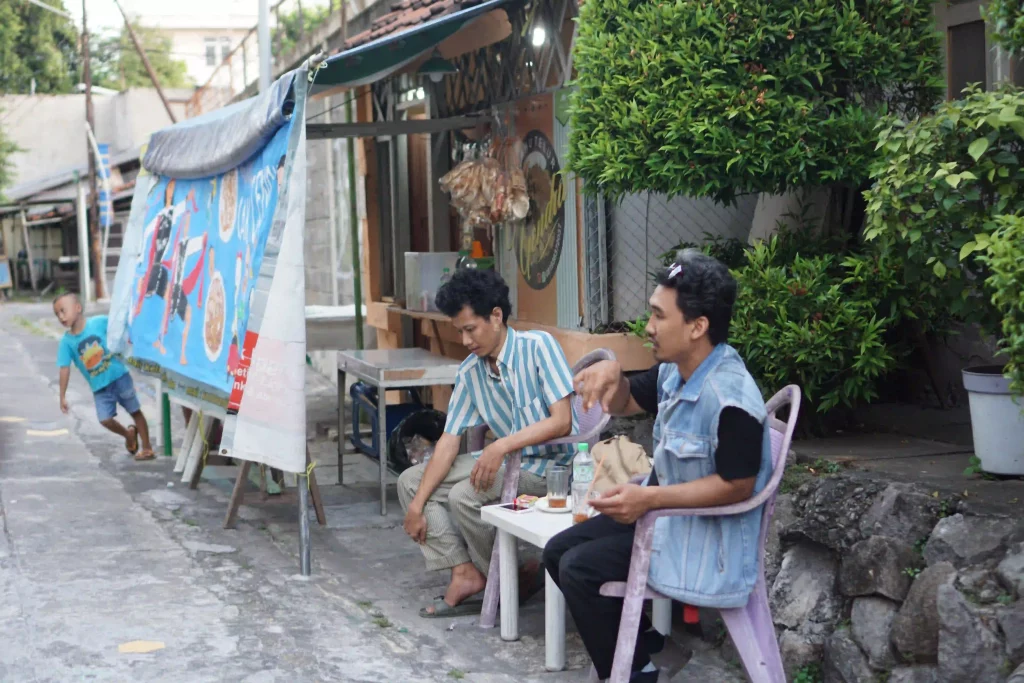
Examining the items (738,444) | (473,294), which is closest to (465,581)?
(473,294)

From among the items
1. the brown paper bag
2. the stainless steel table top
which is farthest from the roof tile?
the brown paper bag

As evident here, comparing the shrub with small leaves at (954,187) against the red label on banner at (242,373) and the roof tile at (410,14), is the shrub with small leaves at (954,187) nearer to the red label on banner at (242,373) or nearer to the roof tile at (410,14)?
the red label on banner at (242,373)

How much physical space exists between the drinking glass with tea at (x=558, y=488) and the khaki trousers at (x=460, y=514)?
0.27 m

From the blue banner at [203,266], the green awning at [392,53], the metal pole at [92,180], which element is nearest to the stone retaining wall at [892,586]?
the blue banner at [203,266]

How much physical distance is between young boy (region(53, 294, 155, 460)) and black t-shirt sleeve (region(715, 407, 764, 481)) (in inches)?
274

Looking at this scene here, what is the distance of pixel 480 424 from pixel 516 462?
48 cm

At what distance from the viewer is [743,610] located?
145 inches

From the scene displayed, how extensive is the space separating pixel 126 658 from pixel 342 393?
3.53 metres

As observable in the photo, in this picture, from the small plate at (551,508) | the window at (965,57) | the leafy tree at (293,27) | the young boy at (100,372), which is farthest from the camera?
the leafy tree at (293,27)

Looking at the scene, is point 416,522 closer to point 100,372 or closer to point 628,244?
point 628,244

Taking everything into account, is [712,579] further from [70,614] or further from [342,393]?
[342,393]

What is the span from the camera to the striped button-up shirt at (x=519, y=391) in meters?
5.00

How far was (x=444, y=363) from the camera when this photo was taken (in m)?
7.56

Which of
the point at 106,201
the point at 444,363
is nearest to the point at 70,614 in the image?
the point at 444,363
